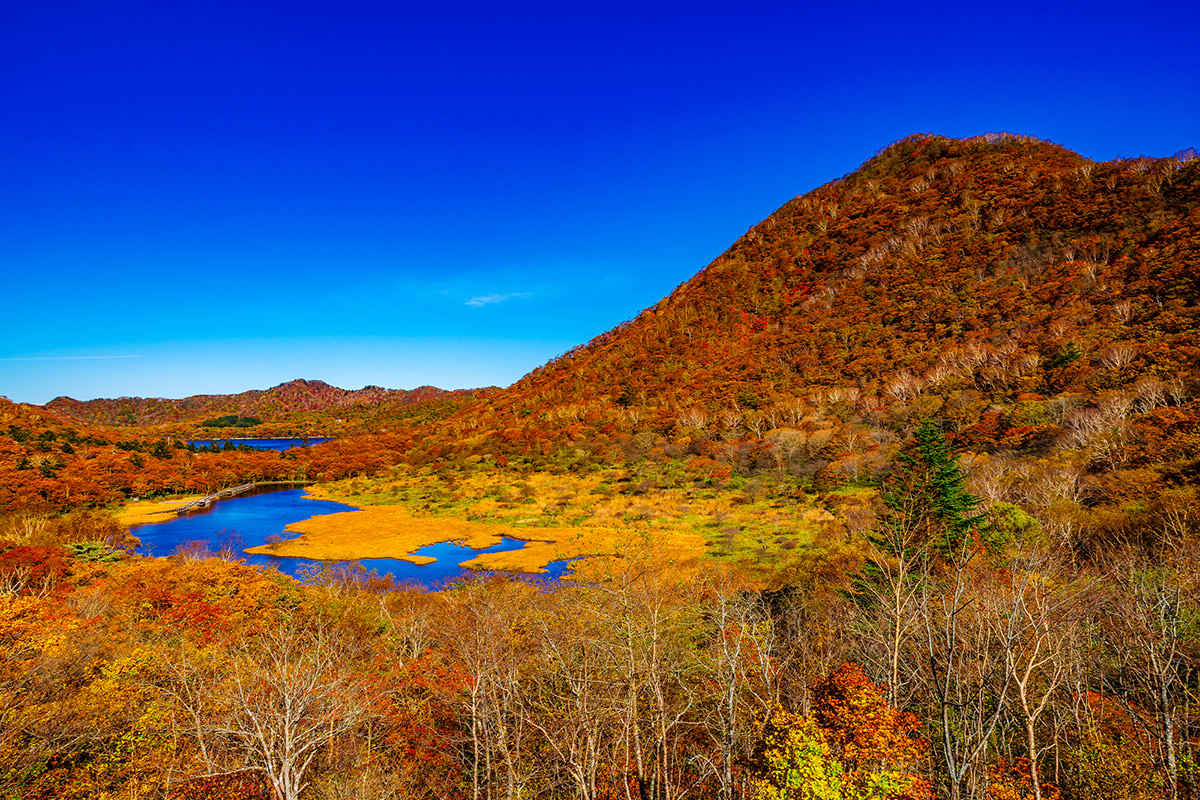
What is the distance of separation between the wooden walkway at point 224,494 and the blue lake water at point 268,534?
1.43 meters

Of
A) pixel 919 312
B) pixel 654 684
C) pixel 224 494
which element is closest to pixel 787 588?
pixel 654 684

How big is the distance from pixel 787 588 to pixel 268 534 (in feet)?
198

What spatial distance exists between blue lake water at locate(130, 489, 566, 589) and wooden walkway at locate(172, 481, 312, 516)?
143 centimetres

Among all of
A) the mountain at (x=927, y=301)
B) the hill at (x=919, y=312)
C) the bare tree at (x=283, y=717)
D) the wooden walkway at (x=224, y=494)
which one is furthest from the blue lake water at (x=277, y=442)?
the bare tree at (x=283, y=717)

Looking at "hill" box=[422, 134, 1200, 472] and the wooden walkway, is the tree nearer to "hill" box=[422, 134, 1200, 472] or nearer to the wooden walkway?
"hill" box=[422, 134, 1200, 472]

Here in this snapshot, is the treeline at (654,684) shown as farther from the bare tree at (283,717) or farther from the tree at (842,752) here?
the bare tree at (283,717)

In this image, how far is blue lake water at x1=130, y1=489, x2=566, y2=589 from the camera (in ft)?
151

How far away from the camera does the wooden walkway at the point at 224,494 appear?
76.2 metres

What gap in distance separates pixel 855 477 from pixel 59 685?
6560 cm

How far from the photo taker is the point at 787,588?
30594mm

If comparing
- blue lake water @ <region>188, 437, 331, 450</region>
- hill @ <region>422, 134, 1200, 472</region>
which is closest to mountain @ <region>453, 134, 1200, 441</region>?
hill @ <region>422, 134, 1200, 472</region>

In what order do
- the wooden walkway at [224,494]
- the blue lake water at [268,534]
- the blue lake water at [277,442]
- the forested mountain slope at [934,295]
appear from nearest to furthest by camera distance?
the blue lake water at [268,534], the forested mountain slope at [934,295], the wooden walkway at [224,494], the blue lake water at [277,442]

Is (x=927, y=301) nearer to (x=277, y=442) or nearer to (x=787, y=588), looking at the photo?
(x=787, y=588)

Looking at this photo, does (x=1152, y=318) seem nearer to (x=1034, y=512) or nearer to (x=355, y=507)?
(x=1034, y=512)
